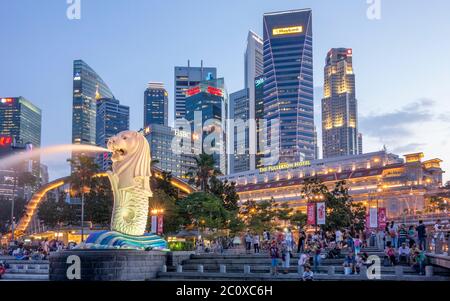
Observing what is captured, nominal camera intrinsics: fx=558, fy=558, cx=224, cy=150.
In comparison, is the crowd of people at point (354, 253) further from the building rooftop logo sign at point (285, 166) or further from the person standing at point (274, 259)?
the building rooftop logo sign at point (285, 166)

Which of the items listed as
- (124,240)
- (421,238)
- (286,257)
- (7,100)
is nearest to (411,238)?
(421,238)

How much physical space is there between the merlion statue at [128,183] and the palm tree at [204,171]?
38197 millimetres

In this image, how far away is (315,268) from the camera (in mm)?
25938

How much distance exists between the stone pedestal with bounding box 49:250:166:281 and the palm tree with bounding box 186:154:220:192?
4129cm

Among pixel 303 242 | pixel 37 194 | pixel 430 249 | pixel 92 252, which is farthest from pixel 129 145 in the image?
pixel 37 194

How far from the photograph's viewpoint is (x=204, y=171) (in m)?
68.7

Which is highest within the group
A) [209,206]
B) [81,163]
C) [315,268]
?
[81,163]

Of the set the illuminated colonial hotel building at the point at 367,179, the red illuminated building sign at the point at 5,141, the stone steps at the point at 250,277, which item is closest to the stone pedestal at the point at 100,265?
the stone steps at the point at 250,277

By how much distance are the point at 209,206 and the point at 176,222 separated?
16.6 ft

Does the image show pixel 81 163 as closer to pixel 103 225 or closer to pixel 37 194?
Answer: pixel 103 225

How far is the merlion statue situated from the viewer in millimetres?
29312

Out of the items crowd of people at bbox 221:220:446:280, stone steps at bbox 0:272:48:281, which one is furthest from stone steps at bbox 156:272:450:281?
stone steps at bbox 0:272:48:281

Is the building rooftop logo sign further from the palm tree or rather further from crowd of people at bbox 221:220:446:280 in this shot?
crowd of people at bbox 221:220:446:280

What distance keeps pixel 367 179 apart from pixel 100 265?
109 metres
